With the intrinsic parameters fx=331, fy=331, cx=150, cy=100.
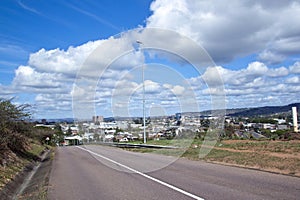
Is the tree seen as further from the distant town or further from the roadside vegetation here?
the distant town

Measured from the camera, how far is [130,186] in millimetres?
10719

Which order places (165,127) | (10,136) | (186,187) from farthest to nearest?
(165,127)
(10,136)
(186,187)

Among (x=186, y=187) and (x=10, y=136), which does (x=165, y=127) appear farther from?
(x=186, y=187)

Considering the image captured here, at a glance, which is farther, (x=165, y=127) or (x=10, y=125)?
(x=165, y=127)

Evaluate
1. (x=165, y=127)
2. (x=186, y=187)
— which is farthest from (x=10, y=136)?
(x=165, y=127)

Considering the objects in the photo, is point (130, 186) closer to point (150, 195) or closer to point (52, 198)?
point (150, 195)

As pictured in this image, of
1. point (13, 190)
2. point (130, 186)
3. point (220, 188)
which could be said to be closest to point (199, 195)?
point (220, 188)

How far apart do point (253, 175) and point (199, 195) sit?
4151mm

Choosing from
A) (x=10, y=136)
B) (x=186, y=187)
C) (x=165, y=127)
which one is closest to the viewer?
(x=186, y=187)

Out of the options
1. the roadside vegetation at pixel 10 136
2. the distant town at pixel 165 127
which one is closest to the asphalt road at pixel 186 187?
the roadside vegetation at pixel 10 136

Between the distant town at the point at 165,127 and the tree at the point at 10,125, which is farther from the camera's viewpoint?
the distant town at the point at 165,127

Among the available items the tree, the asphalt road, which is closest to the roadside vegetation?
the tree

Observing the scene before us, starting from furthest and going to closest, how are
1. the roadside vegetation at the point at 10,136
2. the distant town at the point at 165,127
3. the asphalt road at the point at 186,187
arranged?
1. the distant town at the point at 165,127
2. the roadside vegetation at the point at 10,136
3. the asphalt road at the point at 186,187

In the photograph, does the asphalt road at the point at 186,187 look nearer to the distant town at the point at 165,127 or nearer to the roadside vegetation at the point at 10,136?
the roadside vegetation at the point at 10,136
